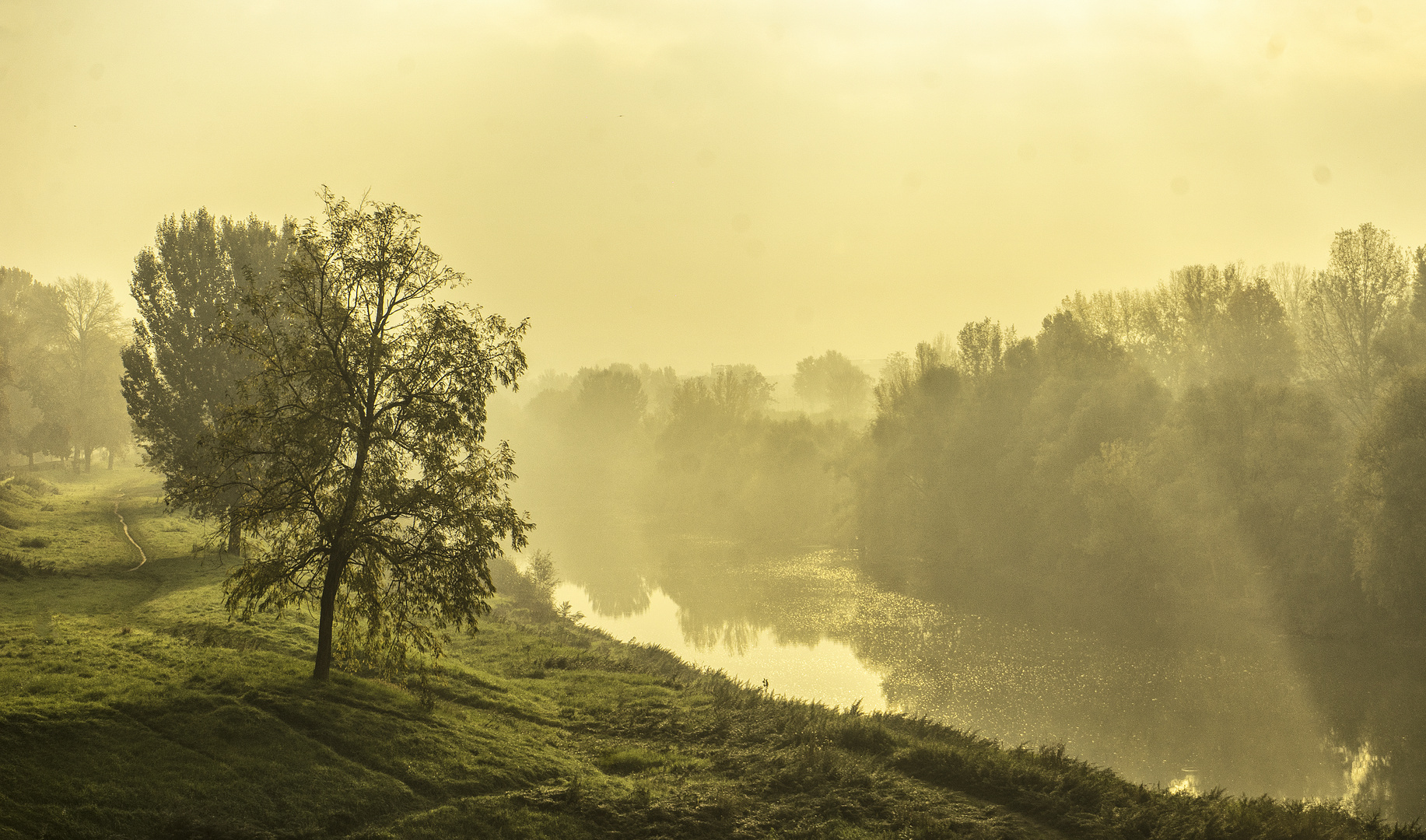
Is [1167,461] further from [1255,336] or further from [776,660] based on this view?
[776,660]

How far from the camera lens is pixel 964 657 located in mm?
42469

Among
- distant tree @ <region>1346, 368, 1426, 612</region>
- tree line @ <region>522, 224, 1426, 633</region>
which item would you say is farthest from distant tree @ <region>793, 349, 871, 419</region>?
distant tree @ <region>1346, 368, 1426, 612</region>

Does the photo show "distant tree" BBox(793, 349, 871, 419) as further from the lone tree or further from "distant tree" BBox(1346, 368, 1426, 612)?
the lone tree

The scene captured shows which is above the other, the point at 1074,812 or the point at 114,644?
the point at 114,644

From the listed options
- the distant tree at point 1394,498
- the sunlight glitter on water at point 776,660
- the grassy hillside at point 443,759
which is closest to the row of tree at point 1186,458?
the distant tree at point 1394,498

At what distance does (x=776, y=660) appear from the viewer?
44.1 metres

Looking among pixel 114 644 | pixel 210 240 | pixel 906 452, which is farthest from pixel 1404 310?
pixel 210 240

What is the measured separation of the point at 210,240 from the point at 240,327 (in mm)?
29264

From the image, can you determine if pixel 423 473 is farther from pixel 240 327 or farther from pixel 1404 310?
pixel 1404 310

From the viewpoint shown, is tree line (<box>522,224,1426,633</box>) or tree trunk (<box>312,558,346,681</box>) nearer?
tree trunk (<box>312,558,346,681</box>)

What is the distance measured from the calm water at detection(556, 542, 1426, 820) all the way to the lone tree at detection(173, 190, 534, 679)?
75.0ft

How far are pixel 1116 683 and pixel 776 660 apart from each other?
18.0 meters

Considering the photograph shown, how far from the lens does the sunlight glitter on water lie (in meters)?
37.9

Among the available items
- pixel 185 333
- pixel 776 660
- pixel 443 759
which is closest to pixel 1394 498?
pixel 776 660
